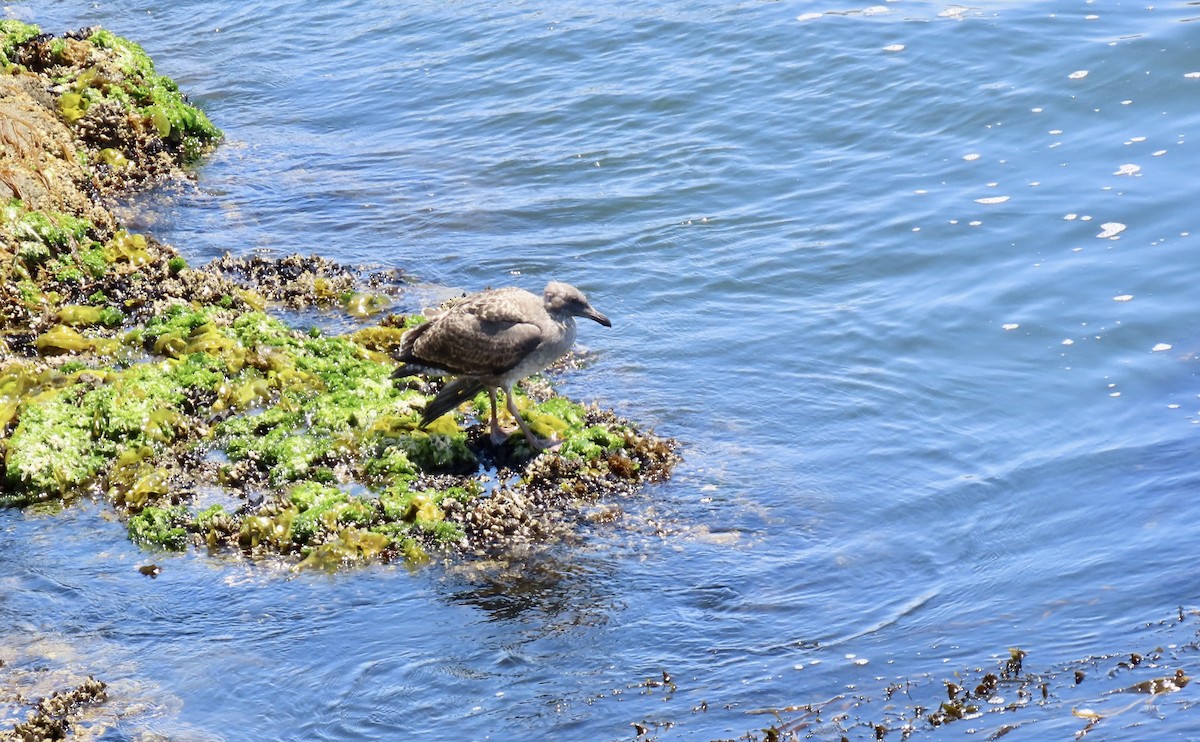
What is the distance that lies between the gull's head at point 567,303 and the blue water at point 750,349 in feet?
2.92

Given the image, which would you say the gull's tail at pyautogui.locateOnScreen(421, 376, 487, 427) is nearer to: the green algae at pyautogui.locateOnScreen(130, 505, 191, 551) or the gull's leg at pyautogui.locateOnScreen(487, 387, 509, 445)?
the gull's leg at pyautogui.locateOnScreen(487, 387, 509, 445)

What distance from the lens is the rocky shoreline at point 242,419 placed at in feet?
24.4

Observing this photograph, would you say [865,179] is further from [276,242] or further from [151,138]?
[151,138]

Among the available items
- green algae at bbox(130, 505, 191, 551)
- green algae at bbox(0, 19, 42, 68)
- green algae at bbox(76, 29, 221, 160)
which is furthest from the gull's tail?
green algae at bbox(0, 19, 42, 68)

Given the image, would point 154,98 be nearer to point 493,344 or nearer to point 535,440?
point 493,344

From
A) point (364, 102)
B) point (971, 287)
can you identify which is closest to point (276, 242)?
point (364, 102)

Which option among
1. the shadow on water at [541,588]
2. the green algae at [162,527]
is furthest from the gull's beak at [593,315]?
the green algae at [162,527]

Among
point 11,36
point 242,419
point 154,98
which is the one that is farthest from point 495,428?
point 11,36

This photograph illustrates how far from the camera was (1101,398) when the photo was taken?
9.13 m

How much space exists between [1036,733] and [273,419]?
195 inches

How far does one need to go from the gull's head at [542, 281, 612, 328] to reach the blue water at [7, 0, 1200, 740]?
0.89 m

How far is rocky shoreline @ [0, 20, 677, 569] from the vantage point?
7.45m

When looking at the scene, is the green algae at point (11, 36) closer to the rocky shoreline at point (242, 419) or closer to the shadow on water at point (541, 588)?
the rocky shoreline at point (242, 419)

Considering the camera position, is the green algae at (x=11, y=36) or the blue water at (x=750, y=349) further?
the green algae at (x=11, y=36)
